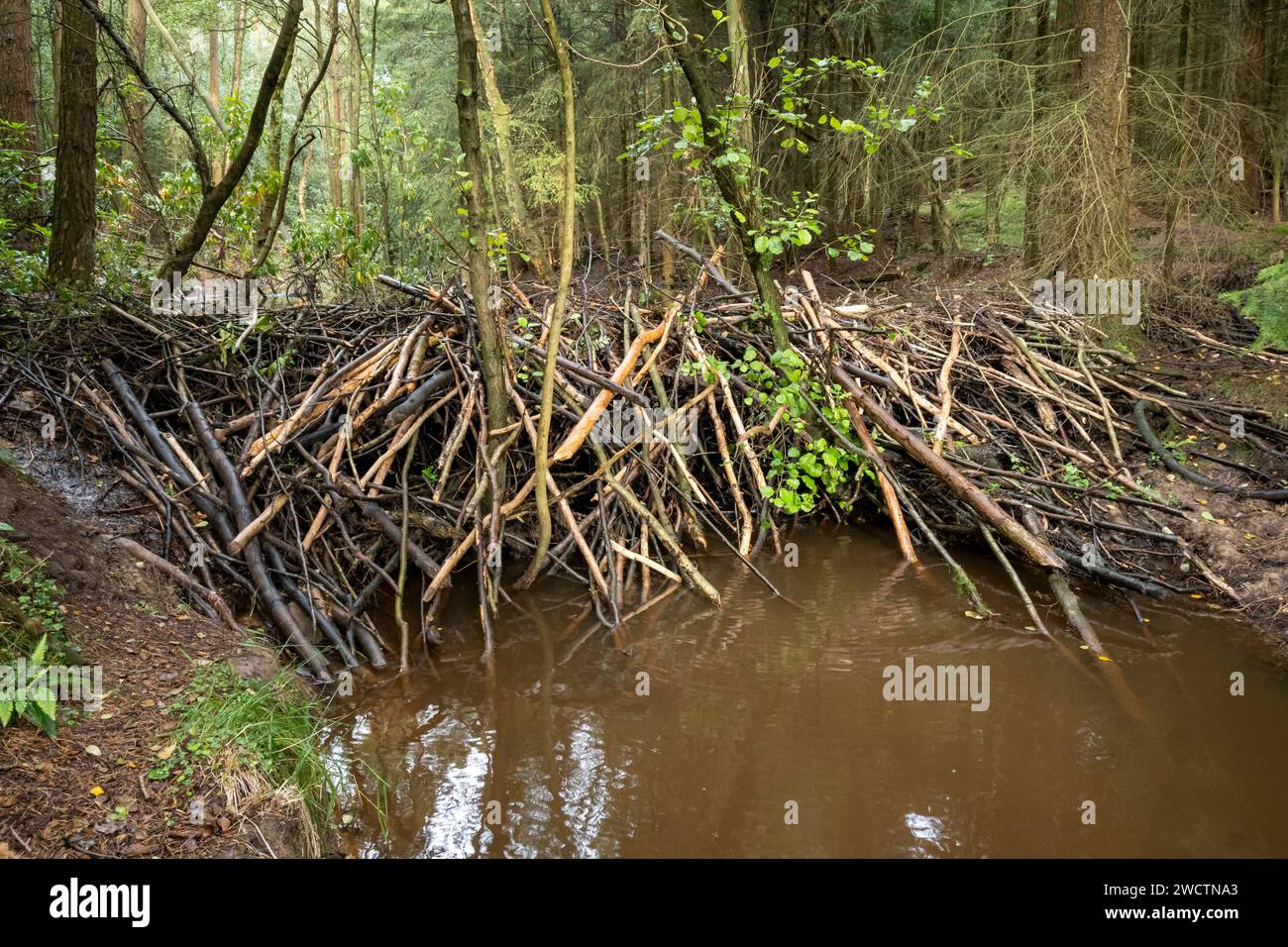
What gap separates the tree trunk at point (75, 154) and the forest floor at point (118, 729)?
6.99 ft

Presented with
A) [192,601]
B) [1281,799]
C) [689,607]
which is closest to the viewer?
[1281,799]

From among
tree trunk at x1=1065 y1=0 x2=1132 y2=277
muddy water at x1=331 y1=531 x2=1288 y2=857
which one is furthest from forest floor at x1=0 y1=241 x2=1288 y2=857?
tree trunk at x1=1065 y1=0 x2=1132 y2=277

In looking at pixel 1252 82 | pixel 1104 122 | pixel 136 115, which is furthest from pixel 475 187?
pixel 1252 82

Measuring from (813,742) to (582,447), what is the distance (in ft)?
9.73

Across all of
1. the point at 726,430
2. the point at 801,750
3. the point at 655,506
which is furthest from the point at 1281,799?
the point at 726,430

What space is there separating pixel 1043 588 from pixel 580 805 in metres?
3.59

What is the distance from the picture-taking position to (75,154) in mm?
5578

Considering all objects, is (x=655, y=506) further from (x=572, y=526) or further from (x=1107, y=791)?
(x=1107, y=791)

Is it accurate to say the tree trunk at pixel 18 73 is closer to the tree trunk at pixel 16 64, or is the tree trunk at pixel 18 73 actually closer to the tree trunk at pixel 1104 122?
the tree trunk at pixel 16 64

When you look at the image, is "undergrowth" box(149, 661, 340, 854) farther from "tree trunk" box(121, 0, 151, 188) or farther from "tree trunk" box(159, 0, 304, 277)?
"tree trunk" box(121, 0, 151, 188)

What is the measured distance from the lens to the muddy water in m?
3.22

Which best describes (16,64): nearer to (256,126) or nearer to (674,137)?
(256,126)

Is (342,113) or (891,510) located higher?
(342,113)

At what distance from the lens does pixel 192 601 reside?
4.30 meters
